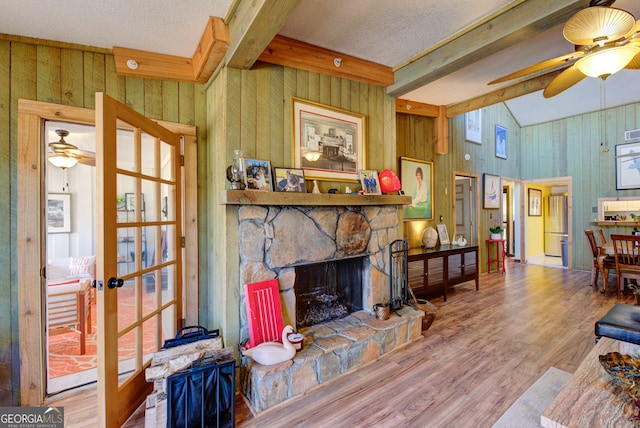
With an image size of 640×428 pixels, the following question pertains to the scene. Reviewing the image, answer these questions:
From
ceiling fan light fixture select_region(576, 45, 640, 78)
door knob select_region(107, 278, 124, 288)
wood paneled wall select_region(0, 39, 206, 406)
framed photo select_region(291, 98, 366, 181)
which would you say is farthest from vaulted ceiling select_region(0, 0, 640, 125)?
door knob select_region(107, 278, 124, 288)

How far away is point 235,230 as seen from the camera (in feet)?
6.75

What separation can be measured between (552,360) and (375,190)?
216 cm

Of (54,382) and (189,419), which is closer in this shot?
(189,419)

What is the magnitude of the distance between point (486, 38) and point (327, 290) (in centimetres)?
258

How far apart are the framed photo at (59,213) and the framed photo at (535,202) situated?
1010cm

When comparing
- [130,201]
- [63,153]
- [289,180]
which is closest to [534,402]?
[289,180]

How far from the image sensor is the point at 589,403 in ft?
4.43

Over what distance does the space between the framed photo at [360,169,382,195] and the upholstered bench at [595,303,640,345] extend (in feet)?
6.71

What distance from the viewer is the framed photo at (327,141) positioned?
2406 millimetres

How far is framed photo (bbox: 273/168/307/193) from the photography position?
224 cm

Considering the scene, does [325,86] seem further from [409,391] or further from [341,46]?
[409,391]

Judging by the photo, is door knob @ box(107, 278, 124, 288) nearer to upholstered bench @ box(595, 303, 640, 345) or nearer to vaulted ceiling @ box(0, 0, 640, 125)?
vaulted ceiling @ box(0, 0, 640, 125)

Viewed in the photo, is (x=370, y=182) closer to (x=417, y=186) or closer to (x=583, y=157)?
(x=417, y=186)

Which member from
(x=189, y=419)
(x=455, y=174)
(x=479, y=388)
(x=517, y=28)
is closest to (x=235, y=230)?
(x=189, y=419)
